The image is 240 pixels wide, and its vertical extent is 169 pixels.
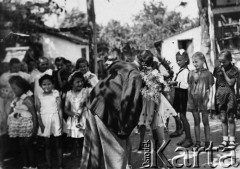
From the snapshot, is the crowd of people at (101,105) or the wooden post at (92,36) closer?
the crowd of people at (101,105)

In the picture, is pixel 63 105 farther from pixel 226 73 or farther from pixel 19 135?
pixel 226 73

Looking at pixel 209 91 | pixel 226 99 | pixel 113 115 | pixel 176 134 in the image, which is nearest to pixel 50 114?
pixel 113 115

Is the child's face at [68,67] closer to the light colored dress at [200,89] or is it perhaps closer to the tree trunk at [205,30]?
the light colored dress at [200,89]

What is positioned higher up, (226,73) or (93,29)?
(93,29)

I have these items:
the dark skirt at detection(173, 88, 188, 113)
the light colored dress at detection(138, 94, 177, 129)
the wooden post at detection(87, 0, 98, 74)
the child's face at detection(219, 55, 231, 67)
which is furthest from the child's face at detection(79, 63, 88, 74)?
the wooden post at detection(87, 0, 98, 74)

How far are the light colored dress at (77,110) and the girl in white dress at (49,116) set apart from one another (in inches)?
9.0

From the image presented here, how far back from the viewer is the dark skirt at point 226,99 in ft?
21.5

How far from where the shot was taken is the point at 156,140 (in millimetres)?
5531

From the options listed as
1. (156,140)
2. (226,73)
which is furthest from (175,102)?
(156,140)

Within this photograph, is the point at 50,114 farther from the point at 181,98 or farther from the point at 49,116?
the point at 181,98

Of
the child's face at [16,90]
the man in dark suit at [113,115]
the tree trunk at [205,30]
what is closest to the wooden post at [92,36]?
the tree trunk at [205,30]

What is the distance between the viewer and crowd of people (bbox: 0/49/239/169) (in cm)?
409

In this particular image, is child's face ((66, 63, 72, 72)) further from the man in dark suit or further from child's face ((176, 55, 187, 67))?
the man in dark suit

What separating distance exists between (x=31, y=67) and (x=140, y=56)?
10.4 feet
